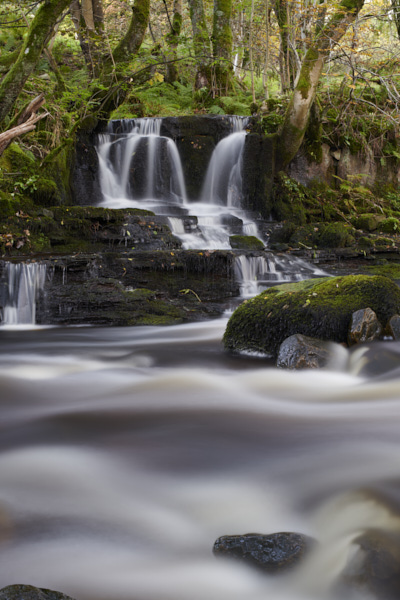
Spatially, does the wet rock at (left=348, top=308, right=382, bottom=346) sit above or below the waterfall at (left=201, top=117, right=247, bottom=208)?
below

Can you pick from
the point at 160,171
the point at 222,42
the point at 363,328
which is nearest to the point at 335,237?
the point at 160,171

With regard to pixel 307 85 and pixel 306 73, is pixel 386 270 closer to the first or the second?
pixel 307 85

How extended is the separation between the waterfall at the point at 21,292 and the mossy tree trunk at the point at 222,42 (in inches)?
433

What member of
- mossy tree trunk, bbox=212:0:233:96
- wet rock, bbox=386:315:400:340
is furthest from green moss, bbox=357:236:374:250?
mossy tree trunk, bbox=212:0:233:96

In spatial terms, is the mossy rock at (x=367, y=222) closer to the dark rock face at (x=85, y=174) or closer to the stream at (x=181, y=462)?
the dark rock face at (x=85, y=174)

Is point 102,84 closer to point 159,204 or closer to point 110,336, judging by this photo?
point 159,204

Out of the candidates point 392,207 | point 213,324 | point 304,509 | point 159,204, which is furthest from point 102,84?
point 304,509

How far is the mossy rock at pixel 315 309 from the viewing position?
16.4 ft

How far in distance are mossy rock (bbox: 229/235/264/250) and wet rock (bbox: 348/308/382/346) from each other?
188 inches

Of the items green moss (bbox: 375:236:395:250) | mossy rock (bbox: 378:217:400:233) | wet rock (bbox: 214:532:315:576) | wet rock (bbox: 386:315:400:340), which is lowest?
wet rock (bbox: 214:532:315:576)

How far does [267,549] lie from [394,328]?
3.42 meters

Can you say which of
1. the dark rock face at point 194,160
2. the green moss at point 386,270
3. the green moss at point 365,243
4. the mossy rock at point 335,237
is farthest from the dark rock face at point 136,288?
the dark rock face at point 194,160

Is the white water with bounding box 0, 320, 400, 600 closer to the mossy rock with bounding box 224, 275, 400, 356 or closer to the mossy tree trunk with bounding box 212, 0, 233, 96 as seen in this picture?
the mossy rock with bounding box 224, 275, 400, 356

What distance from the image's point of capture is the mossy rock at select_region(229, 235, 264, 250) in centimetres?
962
